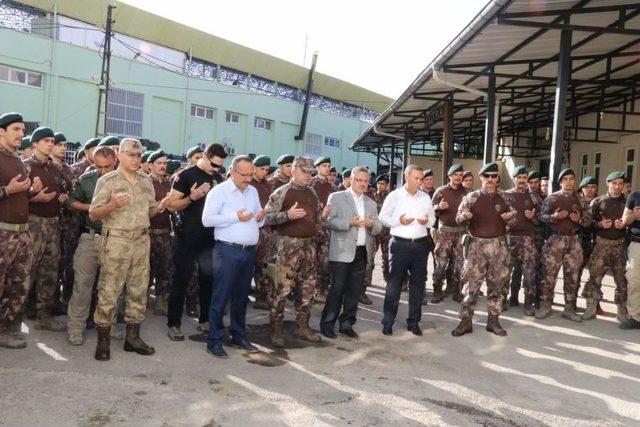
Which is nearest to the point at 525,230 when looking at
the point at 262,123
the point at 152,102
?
the point at 152,102

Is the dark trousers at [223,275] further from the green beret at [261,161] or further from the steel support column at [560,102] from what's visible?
the steel support column at [560,102]

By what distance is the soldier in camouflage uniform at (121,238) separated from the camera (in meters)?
4.62

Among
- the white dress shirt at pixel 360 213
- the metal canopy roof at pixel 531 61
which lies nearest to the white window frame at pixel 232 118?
the metal canopy roof at pixel 531 61

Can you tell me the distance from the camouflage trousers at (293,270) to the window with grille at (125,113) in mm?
23003

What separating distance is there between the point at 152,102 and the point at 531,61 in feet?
72.3

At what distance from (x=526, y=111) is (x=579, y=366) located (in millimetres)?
12954

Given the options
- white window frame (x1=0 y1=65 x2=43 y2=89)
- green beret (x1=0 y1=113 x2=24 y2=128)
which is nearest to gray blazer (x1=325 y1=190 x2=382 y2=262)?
green beret (x1=0 y1=113 x2=24 y2=128)

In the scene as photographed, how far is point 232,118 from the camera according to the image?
33.0m

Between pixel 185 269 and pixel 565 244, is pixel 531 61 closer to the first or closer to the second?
pixel 565 244

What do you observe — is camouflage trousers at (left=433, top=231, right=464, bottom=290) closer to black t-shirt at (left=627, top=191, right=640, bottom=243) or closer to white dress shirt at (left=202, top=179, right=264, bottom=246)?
black t-shirt at (left=627, top=191, right=640, bottom=243)

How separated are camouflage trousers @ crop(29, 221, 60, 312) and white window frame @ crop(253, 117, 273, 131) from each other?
29.7 m

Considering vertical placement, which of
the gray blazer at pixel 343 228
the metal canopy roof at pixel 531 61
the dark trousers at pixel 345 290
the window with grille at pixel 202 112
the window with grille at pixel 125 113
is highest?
the window with grille at pixel 202 112

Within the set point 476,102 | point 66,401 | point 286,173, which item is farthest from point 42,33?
point 66,401

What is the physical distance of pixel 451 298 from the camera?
8242 millimetres
